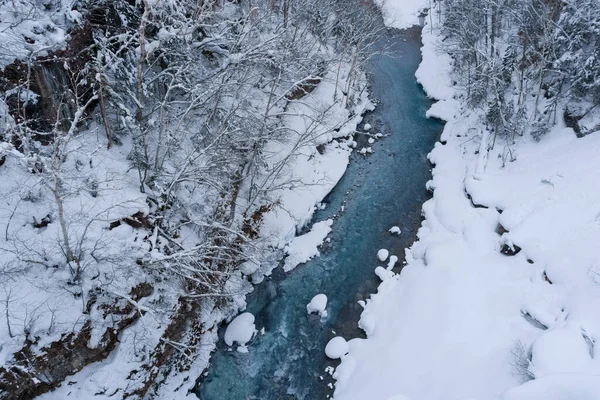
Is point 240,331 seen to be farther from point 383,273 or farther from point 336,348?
point 383,273

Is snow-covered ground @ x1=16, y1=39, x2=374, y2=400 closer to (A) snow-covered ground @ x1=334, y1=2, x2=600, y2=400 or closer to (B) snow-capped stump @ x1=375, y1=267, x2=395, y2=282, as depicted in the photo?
(B) snow-capped stump @ x1=375, y1=267, x2=395, y2=282

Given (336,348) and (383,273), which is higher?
(383,273)

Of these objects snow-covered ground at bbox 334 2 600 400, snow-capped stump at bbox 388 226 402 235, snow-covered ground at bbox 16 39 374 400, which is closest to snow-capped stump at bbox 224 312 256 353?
snow-covered ground at bbox 16 39 374 400

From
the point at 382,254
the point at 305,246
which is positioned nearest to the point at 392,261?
the point at 382,254

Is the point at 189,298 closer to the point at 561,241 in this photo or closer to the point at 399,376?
the point at 399,376

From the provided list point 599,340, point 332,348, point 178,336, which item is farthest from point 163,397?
point 599,340

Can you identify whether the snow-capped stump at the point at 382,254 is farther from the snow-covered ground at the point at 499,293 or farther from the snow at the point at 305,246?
the snow at the point at 305,246
